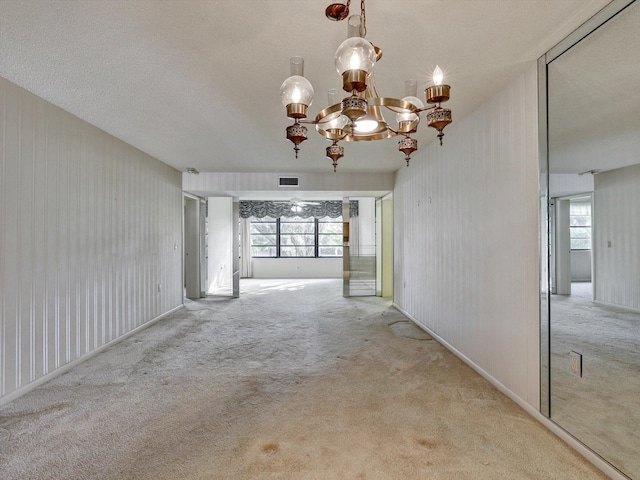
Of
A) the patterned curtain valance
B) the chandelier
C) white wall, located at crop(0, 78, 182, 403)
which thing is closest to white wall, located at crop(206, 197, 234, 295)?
the patterned curtain valance

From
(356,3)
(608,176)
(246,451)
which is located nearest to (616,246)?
(608,176)

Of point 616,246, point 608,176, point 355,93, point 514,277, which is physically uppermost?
point 355,93

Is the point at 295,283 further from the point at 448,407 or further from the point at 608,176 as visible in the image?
the point at 608,176

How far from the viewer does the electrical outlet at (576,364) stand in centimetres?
201

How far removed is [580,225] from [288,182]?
4.65 m

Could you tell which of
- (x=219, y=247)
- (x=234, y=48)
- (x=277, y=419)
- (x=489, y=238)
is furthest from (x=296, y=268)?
(x=234, y=48)

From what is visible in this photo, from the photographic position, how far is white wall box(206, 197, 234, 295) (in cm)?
727

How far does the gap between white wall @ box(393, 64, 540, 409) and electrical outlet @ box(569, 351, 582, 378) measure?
0.67ft

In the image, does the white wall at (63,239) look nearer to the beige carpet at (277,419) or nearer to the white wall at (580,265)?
the beige carpet at (277,419)

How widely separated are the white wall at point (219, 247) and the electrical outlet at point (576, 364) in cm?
632

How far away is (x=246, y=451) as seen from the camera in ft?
6.15

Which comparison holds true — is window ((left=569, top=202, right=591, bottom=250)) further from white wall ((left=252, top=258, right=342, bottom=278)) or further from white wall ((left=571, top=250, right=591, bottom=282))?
white wall ((left=252, top=258, right=342, bottom=278))

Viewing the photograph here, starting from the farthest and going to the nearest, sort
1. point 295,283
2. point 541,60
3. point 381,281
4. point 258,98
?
point 295,283, point 381,281, point 258,98, point 541,60

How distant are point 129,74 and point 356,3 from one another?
1.72 meters
